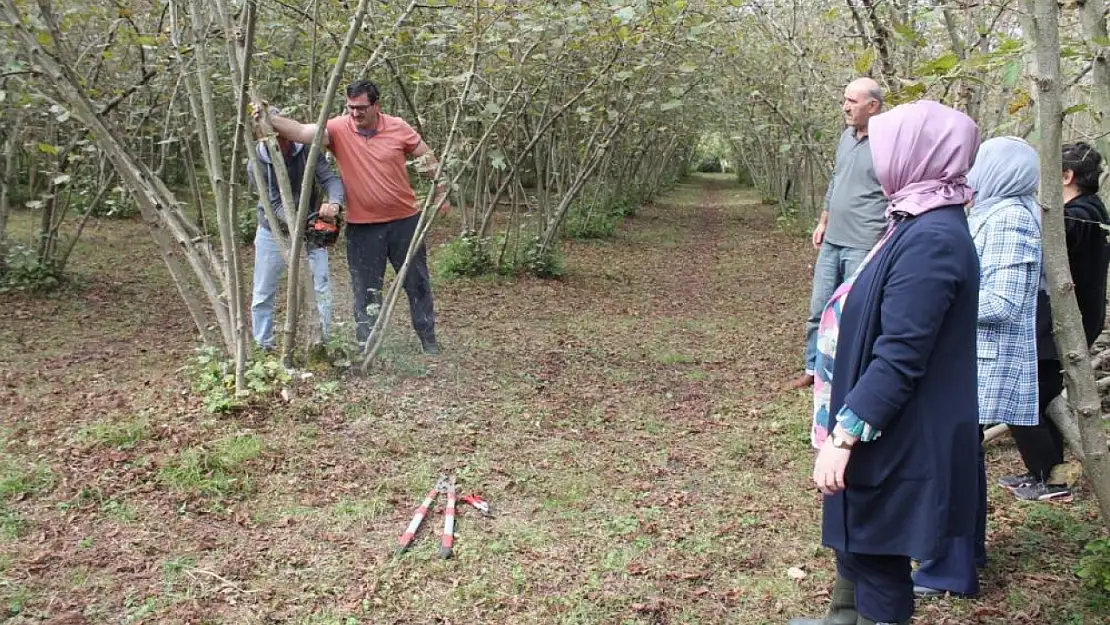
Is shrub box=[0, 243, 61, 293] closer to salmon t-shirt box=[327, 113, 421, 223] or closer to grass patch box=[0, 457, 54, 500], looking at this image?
salmon t-shirt box=[327, 113, 421, 223]

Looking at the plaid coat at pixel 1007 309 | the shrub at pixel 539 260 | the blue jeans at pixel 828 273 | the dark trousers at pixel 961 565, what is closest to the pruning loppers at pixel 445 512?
the dark trousers at pixel 961 565

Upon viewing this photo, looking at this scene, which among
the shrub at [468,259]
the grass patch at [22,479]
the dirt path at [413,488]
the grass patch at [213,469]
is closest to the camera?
the dirt path at [413,488]

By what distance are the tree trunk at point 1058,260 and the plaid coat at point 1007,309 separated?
466 mm

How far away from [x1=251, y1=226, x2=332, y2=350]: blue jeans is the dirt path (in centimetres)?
58

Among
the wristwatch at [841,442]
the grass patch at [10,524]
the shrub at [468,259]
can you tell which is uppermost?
the wristwatch at [841,442]

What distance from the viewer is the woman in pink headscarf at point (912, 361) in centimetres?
214

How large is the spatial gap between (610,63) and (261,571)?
610 cm

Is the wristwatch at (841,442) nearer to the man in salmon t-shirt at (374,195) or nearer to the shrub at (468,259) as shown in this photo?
the man in salmon t-shirt at (374,195)

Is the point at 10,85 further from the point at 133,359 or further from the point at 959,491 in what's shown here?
the point at 959,491

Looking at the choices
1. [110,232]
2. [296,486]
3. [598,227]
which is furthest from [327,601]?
[598,227]

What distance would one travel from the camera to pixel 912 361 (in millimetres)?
2139

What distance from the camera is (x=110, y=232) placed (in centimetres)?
1220

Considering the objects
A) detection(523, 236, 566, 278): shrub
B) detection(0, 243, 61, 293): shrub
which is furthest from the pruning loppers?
detection(523, 236, 566, 278): shrub

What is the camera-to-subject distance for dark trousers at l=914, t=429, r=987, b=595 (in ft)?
9.27
